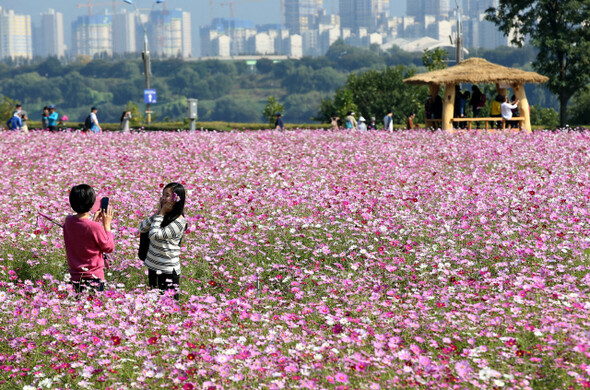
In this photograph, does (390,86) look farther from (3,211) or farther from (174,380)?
(174,380)

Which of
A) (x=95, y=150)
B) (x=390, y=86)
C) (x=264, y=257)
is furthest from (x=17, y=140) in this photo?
(x=390, y=86)

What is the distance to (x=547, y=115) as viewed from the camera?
75.4 metres

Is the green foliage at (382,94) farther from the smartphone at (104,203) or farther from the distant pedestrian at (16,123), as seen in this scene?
the smartphone at (104,203)

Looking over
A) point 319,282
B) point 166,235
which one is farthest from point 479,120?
point 166,235

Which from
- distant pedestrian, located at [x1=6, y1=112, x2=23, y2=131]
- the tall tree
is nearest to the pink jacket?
distant pedestrian, located at [x1=6, y1=112, x2=23, y2=131]

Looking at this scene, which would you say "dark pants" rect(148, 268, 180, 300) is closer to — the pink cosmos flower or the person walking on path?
the pink cosmos flower

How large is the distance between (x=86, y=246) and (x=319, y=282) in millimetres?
2190

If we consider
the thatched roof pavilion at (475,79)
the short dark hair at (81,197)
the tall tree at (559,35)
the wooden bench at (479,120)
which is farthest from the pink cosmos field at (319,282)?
the tall tree at (559,35)

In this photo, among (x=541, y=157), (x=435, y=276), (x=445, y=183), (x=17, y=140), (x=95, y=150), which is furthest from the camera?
(x=17, y=140)

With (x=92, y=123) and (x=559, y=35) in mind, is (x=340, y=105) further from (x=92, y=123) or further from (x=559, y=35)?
(x=92, y=123)

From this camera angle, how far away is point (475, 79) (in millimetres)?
26234

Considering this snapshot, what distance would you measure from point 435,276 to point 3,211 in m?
6.52

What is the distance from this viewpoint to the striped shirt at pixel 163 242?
23.6 feet

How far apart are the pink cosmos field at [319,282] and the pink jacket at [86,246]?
0.22 m
